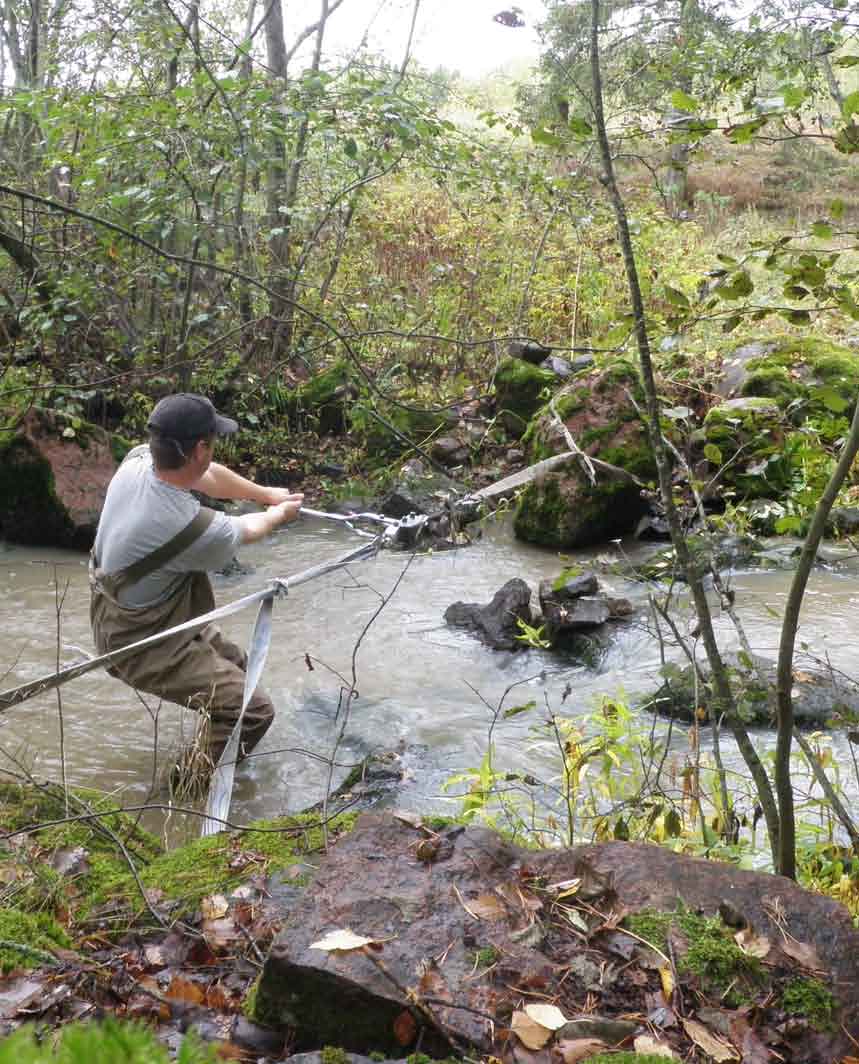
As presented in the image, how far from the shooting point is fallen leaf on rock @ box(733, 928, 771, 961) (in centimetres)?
223

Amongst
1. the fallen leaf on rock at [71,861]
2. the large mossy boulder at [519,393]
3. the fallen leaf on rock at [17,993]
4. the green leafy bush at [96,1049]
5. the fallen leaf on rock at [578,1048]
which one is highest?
the green leafy bush at [96,1049]

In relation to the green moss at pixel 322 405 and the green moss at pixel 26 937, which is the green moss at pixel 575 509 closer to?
the green moss at pixel 322 405

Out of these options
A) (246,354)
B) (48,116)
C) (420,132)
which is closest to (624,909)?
A: (420,132)

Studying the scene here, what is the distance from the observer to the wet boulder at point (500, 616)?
714 centimetres

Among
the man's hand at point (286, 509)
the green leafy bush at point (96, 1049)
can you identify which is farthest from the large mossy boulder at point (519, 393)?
the green leafy bush at point (96, 1049)

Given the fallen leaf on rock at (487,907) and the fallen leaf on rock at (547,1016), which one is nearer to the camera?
the fallen leaf on rock at (547,1016)

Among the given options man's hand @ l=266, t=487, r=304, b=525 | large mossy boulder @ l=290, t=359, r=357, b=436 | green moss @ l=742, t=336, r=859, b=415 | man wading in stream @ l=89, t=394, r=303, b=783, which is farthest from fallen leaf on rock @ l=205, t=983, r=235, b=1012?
large mossy boulder @ l=290, t=359, r=357, b=436

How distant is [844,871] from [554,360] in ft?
29.2

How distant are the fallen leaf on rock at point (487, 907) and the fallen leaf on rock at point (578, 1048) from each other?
43cm

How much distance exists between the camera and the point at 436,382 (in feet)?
40.8

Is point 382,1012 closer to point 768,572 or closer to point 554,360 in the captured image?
point 768,572

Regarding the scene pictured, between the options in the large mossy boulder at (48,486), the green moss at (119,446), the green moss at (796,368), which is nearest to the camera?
the large mossy boulder at (48,486)

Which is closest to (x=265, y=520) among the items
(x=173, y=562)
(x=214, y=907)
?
(x=173, y=562)

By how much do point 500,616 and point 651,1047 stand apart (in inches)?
208
